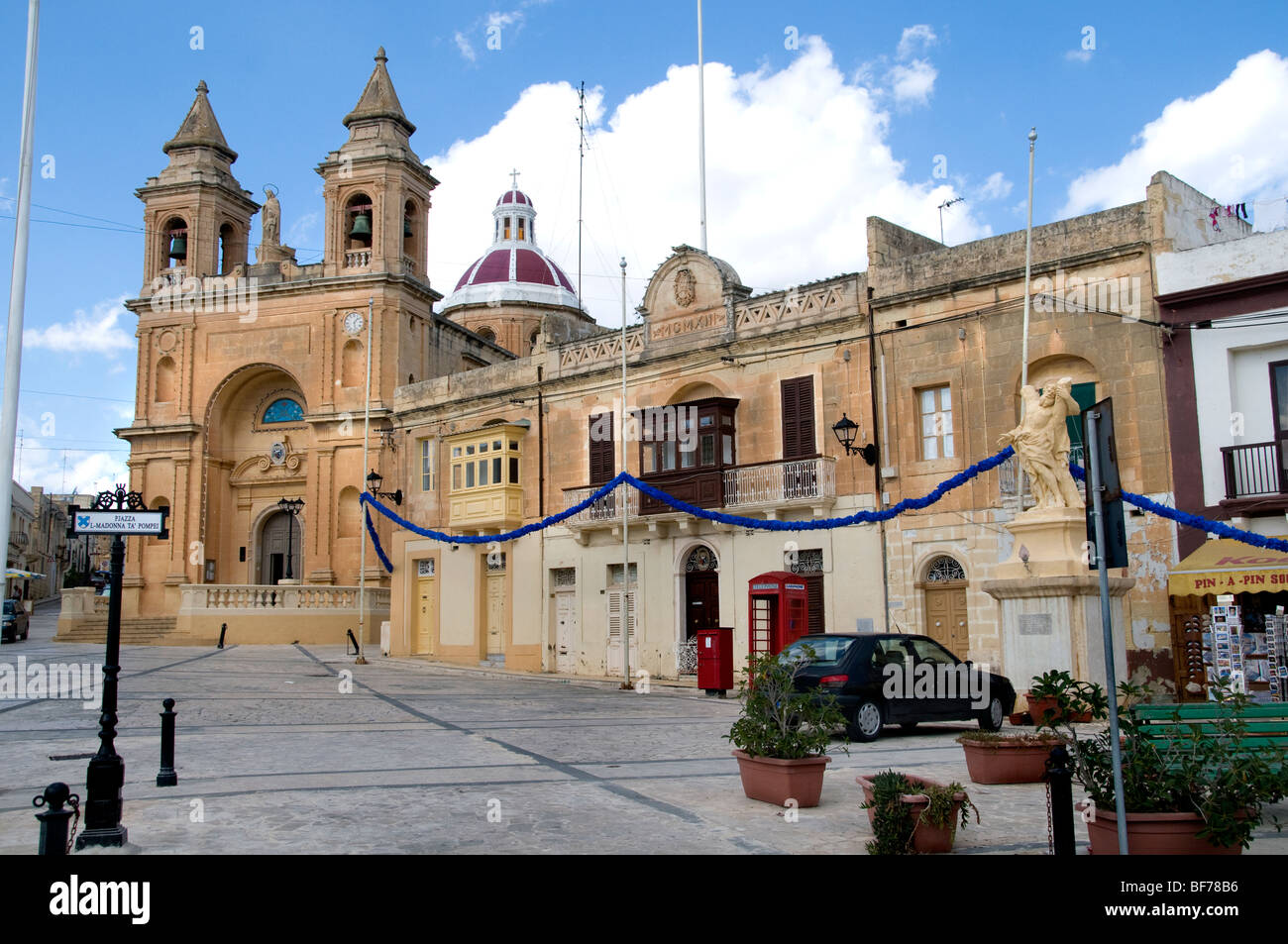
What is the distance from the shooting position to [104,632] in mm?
40438

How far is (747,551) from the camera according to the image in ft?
83.2

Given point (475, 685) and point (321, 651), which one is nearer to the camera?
point (475, 685)

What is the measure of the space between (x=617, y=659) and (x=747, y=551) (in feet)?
16.5

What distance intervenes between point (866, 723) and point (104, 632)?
3447 cm

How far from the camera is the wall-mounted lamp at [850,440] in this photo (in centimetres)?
2289

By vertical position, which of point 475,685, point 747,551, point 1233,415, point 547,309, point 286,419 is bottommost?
point 475,685

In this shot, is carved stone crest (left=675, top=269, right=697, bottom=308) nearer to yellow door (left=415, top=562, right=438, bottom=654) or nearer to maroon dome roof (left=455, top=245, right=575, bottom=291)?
yellow door (left=415, top=562, right=438, bottom=654)

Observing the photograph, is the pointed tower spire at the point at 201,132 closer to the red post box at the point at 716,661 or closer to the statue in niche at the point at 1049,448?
the red post box at the point at 716,661

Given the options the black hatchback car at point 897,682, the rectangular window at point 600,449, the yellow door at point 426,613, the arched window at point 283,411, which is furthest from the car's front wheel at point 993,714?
the arched window at point 283,411

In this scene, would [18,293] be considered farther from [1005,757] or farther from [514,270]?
[514,270]

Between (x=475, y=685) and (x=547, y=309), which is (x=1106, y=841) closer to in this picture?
(x=475, y=685)

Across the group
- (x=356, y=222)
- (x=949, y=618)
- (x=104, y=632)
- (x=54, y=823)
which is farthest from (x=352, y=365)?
(x=54, y=823)
